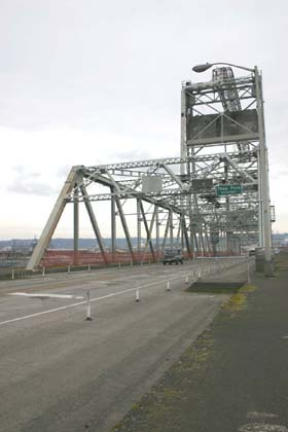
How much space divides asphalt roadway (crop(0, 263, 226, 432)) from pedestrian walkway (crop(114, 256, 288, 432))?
310mm

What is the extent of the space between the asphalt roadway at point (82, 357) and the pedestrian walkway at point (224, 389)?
0.31 meters

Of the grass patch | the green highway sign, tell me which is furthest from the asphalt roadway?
the green highway sign

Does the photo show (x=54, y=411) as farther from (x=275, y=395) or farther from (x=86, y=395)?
(x=275, y=395)

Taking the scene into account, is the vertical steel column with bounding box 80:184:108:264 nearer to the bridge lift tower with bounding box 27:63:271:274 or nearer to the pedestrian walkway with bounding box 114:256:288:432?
the bridge lift tower with bounding box 27:63:271:274

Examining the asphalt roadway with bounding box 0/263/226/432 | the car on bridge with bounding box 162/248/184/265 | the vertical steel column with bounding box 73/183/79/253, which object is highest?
the vertical steel column with bounding box 73/183/79/253

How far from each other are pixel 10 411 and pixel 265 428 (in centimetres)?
288

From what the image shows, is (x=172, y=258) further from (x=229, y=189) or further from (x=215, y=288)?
(x=215, y=288)

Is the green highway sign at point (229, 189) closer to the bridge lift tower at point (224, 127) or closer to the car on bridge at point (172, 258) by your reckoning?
the bridge lift tower at point (224, 127)

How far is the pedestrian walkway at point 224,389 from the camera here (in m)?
5.23

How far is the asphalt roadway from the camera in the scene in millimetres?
5777

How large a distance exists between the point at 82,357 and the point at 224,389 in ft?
10.5

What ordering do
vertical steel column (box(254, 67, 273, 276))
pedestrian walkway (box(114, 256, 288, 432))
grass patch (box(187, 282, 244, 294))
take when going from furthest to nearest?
vertical steel column (box(254, 67, 273, 276)) < grass patch (box(187, 282, 244, 294)) < pedestrian walkway (box(114, 256, 288, 432))

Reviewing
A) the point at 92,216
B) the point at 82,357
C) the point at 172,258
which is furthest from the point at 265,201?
the point at 82,357

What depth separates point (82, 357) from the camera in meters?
8.90
